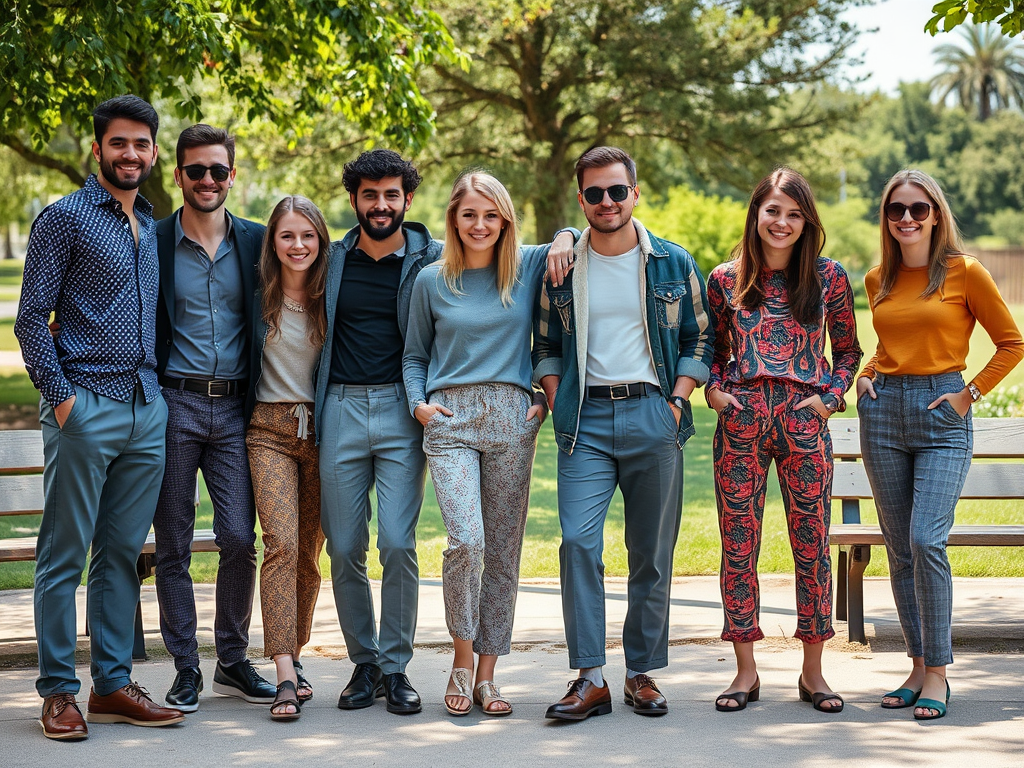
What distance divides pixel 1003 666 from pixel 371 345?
10.8 ft

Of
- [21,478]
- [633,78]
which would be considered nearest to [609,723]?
[21,478]

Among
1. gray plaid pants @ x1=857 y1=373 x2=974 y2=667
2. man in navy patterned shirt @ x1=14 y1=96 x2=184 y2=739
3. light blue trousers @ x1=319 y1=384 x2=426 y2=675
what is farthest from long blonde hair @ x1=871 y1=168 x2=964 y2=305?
man in navy patterned shirt @ x1=14 y1=96 x2=184 y2=739

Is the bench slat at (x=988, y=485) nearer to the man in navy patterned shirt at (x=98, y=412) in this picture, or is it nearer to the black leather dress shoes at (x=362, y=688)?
the black leather dress shoes at (x=362, y=688)

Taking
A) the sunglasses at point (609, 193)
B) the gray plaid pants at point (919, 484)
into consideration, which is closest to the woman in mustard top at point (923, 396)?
the gray plaid pants at point (919, 484)

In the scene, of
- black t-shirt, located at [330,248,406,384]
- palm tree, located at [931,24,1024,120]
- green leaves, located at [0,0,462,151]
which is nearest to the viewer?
black t-shirt, located at [330,248,406,384]

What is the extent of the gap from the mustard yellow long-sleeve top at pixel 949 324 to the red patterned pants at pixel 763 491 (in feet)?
1.60

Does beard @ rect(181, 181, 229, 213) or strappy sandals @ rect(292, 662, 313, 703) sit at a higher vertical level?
beard @ rect(181, 181, 229, 213)

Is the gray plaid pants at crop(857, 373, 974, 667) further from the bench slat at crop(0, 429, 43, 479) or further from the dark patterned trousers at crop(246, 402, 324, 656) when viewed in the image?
the bench slat at crop(0, 429, 43, 479)

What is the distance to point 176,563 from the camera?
4750 millimetres

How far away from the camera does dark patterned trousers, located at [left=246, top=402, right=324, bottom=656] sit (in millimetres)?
4691

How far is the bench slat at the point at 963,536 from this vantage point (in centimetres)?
552

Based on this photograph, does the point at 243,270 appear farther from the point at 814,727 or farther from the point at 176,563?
the point at 814,727

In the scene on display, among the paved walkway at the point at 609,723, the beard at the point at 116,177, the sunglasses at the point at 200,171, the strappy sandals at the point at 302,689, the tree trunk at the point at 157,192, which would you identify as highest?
the tree trunk at the point at 157,192

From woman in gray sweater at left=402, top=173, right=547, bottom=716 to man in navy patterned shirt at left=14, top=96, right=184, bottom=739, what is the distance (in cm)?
114
